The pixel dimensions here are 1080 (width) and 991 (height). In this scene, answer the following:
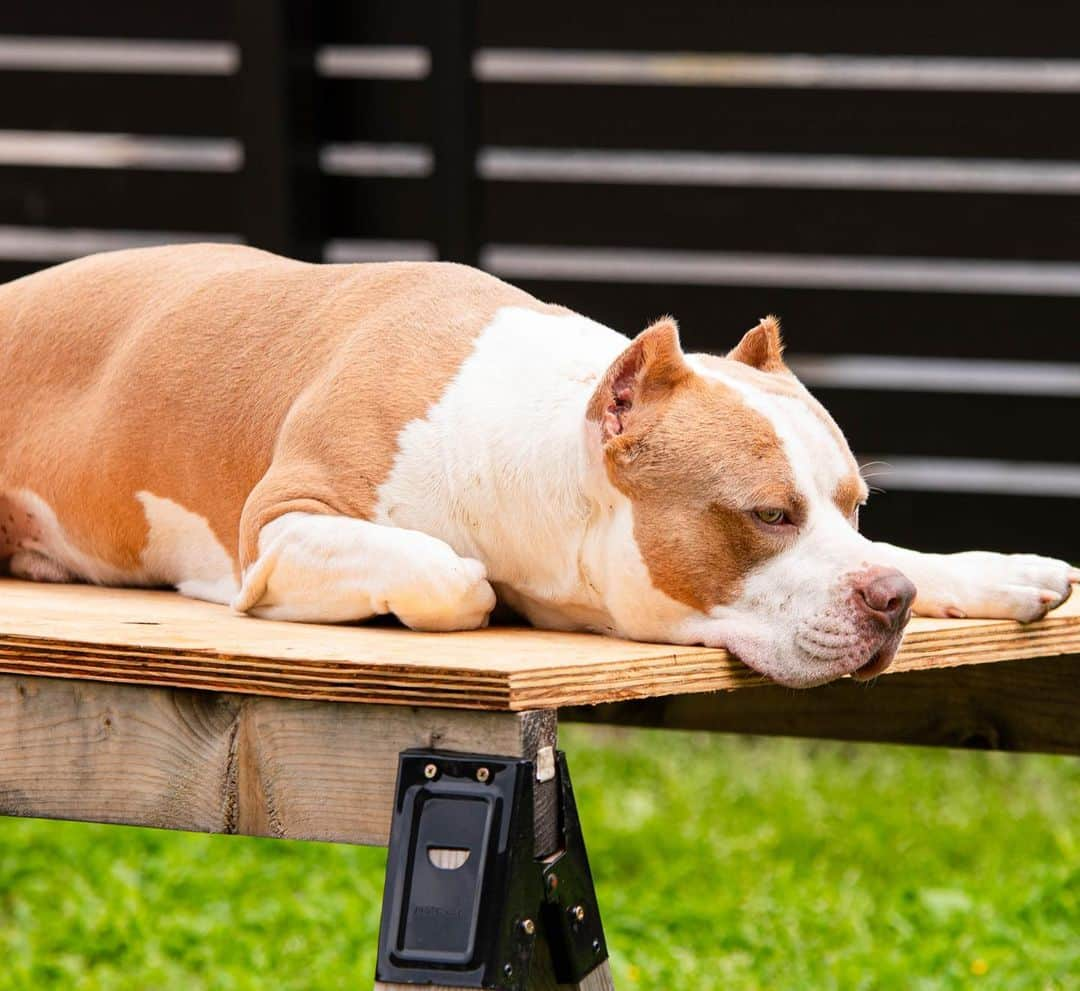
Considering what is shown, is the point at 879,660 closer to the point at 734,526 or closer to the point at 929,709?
the point at 734,526

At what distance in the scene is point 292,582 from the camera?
209 centimetres

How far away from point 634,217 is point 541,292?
11.8 inches

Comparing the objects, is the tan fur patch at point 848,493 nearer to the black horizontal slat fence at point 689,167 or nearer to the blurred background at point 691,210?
the blurred background at point 691,210

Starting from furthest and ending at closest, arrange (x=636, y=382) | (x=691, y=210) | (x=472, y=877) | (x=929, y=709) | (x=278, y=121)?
(x=691, y=210) → (x=278, y=121) → (x=929, y=709) → (x=636, y=382) → (x=472, y=877)

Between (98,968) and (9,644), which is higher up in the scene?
(9,644)

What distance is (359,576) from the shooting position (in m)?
2.03

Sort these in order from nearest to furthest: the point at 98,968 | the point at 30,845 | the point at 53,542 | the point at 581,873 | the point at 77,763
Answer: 1. the point at 581,873
2. the point at 77,763
3. the point at 53,542
4. the point at 98,968
5. the point at 30,845

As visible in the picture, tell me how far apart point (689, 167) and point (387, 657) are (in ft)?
9.21

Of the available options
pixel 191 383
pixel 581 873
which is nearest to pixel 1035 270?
pixel 191 383

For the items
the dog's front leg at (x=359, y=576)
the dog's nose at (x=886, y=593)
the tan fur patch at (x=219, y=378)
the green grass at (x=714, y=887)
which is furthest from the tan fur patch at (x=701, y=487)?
the green grass at (x=714, y=887)

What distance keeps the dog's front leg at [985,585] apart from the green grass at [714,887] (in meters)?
1.26

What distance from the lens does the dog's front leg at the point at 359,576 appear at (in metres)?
1.99

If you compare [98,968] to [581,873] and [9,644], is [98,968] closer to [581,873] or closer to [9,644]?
[9,644]

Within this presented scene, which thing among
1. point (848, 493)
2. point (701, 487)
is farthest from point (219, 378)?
point (848, 493)
